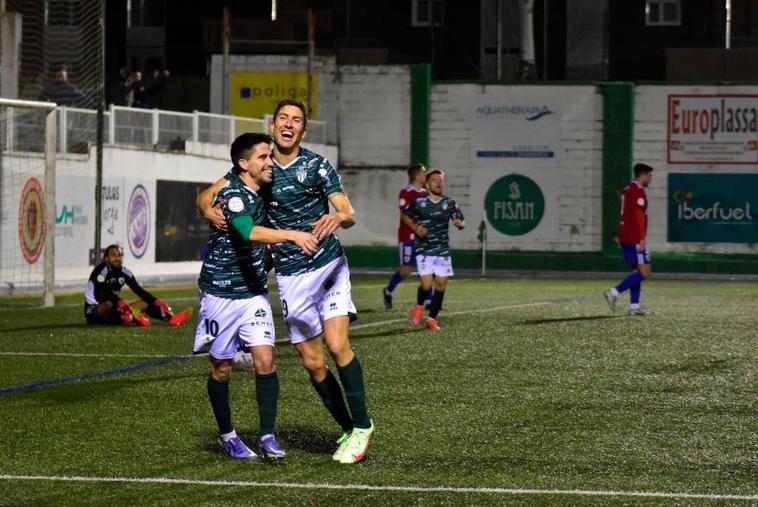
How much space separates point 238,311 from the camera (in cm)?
834

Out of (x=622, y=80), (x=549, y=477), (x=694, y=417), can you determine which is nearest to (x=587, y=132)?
(x=622, y=80)

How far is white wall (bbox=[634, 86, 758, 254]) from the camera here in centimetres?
3912

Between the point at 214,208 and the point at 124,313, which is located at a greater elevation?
the point at 214,208

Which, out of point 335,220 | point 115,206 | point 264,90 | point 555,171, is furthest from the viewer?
point 264,90

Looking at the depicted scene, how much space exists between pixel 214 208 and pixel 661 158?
107 ft

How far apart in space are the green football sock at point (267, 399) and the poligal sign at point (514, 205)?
32.2 meters

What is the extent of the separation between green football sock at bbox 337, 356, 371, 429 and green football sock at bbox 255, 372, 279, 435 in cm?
40

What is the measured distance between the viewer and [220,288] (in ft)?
27.4

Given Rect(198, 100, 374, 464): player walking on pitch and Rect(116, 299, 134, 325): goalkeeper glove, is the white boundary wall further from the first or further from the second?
Rect(198, 100, 374, 464): player walking on pitch

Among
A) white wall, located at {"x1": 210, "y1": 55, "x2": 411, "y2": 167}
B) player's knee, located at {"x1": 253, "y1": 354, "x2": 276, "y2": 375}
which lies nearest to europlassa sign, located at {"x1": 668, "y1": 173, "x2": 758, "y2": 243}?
white wall, located at {"x1": 210, "y1": 55, "x2": 411, "y2": 167}

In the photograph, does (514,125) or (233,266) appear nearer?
(233,266)

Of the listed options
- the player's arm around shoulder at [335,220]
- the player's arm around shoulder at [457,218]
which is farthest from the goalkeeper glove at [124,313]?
the player's arm around shoulder at [335,220]

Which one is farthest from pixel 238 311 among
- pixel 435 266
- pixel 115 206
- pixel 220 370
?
pixel 115 206

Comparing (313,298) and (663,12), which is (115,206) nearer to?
(313,298)
